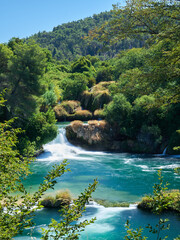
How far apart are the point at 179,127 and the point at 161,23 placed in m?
18.0

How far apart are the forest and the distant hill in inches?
2790

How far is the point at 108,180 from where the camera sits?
16297mm

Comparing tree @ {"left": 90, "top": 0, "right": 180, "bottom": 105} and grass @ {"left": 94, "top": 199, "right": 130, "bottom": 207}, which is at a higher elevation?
tree @ {"left": 90, "top": 0, "right": 180, "bottom": 105}

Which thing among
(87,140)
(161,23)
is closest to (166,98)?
(161,23)

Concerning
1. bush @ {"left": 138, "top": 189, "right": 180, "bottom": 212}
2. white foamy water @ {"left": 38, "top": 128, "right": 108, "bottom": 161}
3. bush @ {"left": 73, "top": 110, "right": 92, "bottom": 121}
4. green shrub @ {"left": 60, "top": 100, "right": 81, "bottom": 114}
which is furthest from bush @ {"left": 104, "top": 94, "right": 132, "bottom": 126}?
bush @ {"left": 138, "top": 189, "right": 180, "bottom": 212}

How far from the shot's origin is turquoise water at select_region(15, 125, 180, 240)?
992cm

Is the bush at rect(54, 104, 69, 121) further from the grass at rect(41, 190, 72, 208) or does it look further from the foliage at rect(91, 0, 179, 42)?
the foliage at rect(91, 0, 179, 42)

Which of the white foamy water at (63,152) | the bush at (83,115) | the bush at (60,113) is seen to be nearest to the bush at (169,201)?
the white foamy water at (63,152)

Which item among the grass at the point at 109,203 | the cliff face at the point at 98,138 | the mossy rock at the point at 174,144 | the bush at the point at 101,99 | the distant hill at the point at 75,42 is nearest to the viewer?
the grass at the point at 109,203

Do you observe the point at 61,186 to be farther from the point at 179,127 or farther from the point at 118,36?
the point at 179,127

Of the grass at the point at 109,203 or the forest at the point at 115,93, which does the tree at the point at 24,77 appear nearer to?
the forest at the point at 115,93

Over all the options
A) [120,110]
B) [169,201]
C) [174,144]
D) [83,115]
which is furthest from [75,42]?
[169,201]

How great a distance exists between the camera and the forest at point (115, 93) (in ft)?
21.4

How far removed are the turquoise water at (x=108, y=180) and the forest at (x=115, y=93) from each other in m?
1.67
